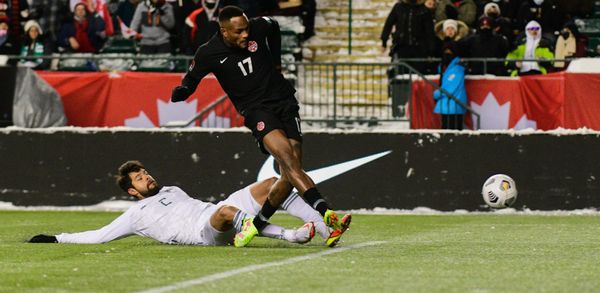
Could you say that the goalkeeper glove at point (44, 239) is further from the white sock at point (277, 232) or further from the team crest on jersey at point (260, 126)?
the team crest on jersey at point (260, 126)

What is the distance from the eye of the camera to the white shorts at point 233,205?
442 inches

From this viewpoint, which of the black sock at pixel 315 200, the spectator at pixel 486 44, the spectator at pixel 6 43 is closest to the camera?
Result: the black sock at pixel 315 200

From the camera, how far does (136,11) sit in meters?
24.2

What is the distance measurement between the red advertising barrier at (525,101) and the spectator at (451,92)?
7.9 inches

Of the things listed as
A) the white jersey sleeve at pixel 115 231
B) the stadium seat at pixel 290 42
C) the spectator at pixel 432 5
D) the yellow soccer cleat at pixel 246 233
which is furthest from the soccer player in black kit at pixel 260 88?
the stadium seat at pixel 290 42

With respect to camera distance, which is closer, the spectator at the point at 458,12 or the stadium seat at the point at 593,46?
the stadium seat at the point at 593,46

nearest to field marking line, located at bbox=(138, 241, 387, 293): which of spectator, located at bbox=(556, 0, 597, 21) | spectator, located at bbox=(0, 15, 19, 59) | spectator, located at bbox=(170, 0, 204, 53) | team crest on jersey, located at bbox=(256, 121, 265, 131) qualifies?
team crest on jersey, located at bbox=(256, 121, 265, 131)

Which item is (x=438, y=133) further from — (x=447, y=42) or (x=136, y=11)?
(x=136, y=11)

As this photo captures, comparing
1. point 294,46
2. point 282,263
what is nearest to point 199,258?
point 282,263

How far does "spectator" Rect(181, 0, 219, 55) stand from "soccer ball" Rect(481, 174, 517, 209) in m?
7.58

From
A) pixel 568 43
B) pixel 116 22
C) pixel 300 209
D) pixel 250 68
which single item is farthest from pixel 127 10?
pixel 300 209

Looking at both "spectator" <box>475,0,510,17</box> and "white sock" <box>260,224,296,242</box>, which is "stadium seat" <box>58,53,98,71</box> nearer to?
"spectator" <box>475,0,510,17</box>

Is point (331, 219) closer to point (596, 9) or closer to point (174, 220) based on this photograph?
point (174, 220)

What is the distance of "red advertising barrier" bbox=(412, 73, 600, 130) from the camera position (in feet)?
61.5
